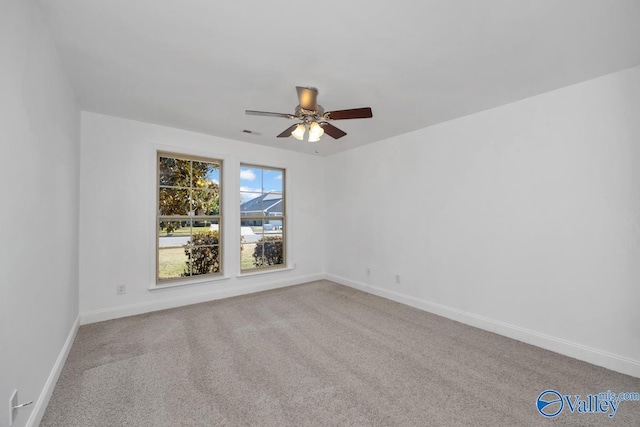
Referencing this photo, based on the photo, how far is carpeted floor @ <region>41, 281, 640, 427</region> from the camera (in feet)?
5.80

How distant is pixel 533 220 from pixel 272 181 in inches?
159

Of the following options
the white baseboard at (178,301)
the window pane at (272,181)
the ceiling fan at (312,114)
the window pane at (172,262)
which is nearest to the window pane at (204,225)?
the window pane at (172,262)

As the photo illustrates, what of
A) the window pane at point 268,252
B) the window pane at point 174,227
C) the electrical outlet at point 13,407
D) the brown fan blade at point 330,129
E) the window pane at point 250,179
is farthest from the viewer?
the window pane at point 268,252

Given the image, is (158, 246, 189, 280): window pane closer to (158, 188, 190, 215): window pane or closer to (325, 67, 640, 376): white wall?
(158, 188, 190, 215): window pane

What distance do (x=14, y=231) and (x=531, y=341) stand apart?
4.30 metres

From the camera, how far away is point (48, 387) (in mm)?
1904

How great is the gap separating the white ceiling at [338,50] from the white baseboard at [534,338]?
8.26 ft

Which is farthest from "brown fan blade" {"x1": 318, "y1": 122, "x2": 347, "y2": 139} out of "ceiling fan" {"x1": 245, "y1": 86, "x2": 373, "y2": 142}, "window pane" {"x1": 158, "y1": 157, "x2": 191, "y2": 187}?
"window pane" {"x1": 158, "y1": 157, "x2": 191, "y2": 187}

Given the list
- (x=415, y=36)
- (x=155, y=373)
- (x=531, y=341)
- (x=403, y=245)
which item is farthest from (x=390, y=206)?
(x=155, y=373)

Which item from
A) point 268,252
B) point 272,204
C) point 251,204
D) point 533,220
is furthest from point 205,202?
point 533,220

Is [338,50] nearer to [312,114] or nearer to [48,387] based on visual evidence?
[312,114]

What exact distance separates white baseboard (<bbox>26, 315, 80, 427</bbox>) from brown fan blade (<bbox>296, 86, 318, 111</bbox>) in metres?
2.96

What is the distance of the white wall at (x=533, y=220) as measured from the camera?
7.58ft

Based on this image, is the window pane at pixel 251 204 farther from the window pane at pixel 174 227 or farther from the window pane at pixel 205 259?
the window pane at pixel 174 227
